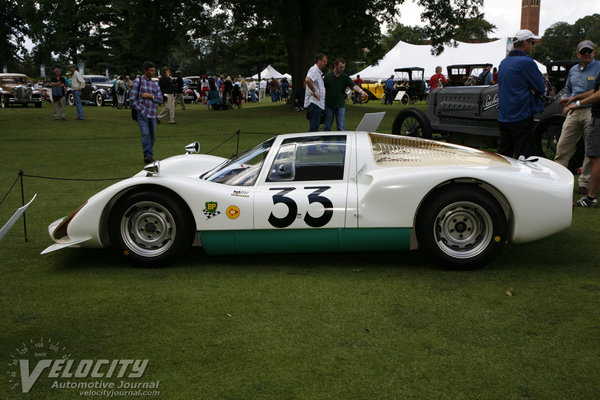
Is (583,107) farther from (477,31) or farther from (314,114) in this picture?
(477,31)

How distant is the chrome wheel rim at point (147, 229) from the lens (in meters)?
4.84

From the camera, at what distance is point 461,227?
470cm

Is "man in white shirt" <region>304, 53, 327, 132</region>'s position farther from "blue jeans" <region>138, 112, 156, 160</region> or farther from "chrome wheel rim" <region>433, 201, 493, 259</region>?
"chrome wheel rim" <region>433, 201, 493, 259</region>

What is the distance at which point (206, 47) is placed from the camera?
312 feet

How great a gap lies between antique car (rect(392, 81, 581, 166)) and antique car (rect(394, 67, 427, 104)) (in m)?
24.2

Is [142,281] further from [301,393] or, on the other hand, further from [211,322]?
[301,393]

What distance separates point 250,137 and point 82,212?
37.7 ft

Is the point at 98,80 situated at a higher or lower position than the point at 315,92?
higher

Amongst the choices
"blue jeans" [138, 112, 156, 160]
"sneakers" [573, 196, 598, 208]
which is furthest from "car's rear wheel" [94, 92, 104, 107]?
"sneakers" [573, 196, 598, 208]

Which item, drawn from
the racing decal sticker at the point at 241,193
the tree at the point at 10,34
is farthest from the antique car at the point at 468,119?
the tree at the point at 10,34

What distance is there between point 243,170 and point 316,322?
1.82m

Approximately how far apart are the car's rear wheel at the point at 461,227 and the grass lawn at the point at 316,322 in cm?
16

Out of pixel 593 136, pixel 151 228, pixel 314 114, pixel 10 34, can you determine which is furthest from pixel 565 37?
pixel 151 228

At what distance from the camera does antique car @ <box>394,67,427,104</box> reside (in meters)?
35.8
